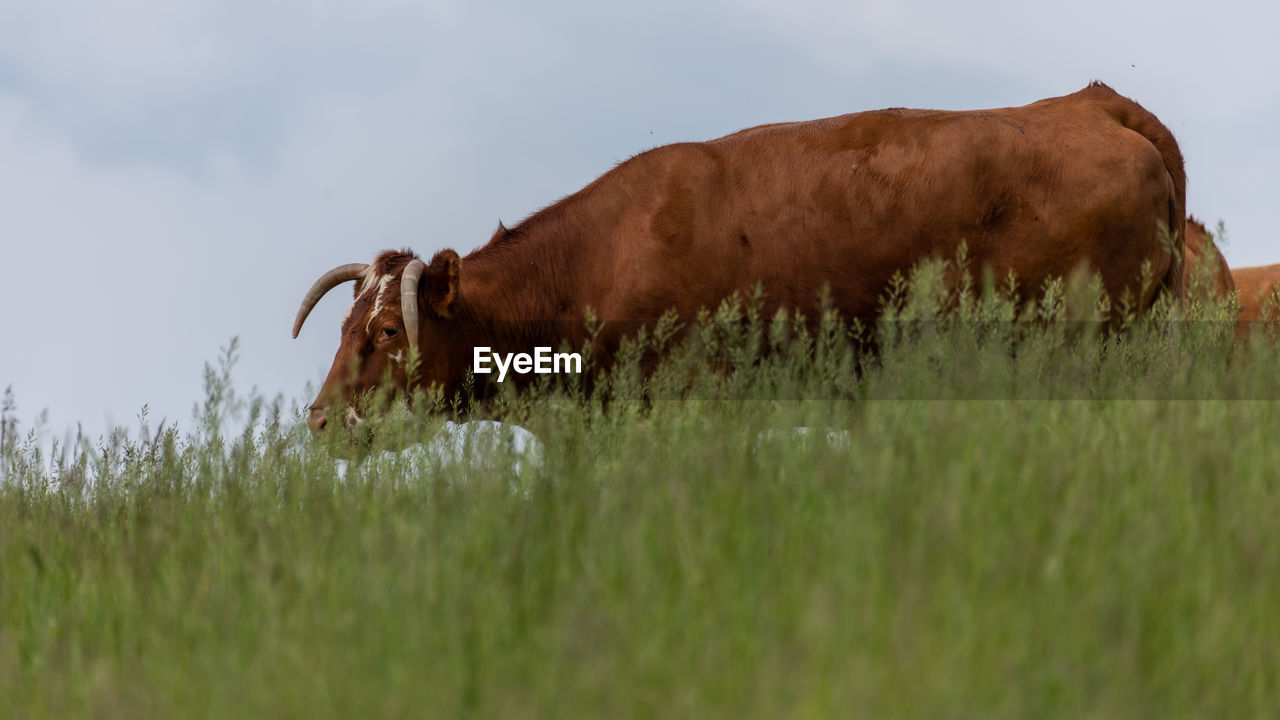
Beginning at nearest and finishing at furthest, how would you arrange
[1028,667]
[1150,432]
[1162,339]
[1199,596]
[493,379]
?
[1028,667] < [1199,596] < [1150,432] < [1162,339] < [493,379]

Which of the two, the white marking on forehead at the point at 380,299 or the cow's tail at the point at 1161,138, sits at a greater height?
the cow's tail at the point at 1161,138

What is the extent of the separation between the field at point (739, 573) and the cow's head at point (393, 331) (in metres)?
2.54

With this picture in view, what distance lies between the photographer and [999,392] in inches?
165

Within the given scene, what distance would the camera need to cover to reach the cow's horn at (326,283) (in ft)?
26.6

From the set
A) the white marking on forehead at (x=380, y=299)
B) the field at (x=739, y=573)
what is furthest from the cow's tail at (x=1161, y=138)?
the white marking on forehead at (x=380, y=299)

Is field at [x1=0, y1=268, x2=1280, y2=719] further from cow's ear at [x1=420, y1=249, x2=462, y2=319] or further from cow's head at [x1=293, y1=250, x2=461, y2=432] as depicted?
cow's ear at [x1=420, y1=249, x2=462, y2=319]

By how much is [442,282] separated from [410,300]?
13.4 inches

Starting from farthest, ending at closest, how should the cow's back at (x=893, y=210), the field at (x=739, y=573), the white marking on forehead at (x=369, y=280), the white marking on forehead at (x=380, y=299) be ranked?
the white marking on forehead at (x=369, y=280), the white marking on forehead at (x=380, y=299), the cow's back at (x=893, y=210), the field at (x=739, y=573)

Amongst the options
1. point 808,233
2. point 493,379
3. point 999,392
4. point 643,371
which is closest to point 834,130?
point 808,233

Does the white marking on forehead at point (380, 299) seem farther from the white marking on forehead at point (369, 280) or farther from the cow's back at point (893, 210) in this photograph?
the cow's back at point (893, 210)

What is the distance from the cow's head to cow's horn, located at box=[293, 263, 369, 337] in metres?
0.45

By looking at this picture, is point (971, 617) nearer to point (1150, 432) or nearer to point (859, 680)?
point (859, 680)

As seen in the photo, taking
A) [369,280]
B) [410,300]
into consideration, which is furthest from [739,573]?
[369,280]

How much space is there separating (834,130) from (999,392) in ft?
11.9
